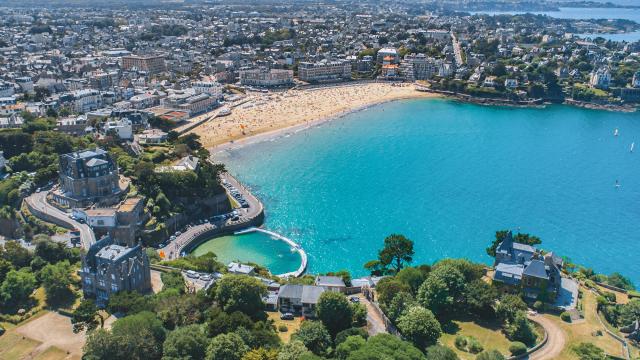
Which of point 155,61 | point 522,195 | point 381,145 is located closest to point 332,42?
point 155,61

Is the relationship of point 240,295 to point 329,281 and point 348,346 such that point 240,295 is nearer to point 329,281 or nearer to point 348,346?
point 329,281

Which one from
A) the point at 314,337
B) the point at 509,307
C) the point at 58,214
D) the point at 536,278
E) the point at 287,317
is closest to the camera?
the point at 314,337

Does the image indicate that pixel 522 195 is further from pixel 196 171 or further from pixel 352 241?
pixel 196 171

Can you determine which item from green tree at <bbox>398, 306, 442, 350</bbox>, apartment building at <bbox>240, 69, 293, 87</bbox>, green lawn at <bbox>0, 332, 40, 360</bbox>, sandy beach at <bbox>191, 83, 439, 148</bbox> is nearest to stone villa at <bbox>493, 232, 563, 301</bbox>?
green tree at <bbox>398, 306, 442, 350</bbox>

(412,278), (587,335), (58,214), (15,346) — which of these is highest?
(412,278)

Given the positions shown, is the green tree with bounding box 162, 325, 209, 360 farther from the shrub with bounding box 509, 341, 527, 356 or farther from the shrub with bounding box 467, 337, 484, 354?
the shrub with bounding box 509, 341, 527, 356

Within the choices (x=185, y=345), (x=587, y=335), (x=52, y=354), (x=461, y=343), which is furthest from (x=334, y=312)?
(x=52, y=354)
